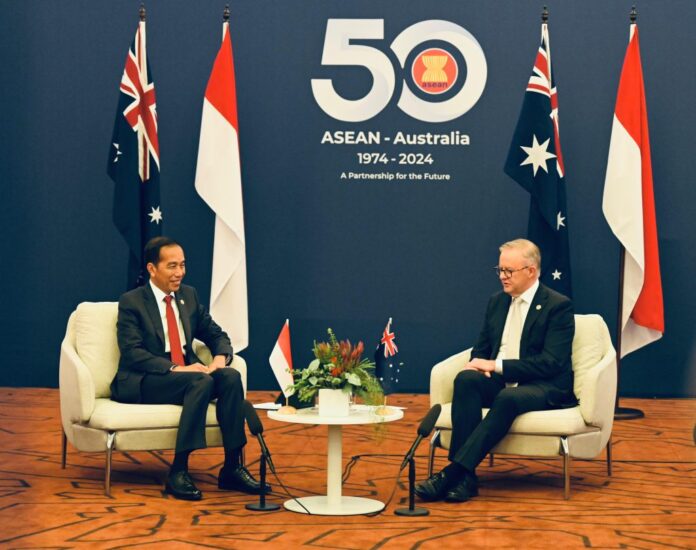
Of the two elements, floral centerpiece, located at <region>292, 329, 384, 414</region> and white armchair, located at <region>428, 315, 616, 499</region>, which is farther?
white armchair, located at <region>428, 315, 616, 499</region>

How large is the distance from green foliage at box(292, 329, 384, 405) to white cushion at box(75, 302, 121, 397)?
3.81 ft

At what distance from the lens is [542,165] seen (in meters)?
7.21

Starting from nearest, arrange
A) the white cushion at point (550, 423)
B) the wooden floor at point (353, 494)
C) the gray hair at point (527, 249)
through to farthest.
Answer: the wooden floor at point (353, 494) → the white cushion at point (550, 423) → the gray hair at point (527, 249)

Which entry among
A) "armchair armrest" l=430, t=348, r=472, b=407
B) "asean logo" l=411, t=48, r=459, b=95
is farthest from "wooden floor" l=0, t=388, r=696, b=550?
"asean logo" l=411, t=48, r=459, b=95

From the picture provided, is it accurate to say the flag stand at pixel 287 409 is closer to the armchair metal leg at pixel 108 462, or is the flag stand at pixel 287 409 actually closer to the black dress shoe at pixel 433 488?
the black dress shoe at pixel 433 488

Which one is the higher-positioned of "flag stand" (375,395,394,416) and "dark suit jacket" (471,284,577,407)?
"dark suit jacket" (471,284,577,407)

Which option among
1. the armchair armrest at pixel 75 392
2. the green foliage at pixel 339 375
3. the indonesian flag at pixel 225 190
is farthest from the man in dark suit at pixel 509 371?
the indonesian flag at pixel 225 190

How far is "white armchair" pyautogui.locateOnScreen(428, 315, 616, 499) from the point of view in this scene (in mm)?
4980

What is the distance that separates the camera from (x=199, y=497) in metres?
4.87

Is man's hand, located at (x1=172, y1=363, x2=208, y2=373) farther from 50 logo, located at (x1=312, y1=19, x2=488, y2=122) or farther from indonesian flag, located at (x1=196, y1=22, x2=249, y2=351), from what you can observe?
50 logo, located at (x1=312, y1=19, x2=488, y2=122)

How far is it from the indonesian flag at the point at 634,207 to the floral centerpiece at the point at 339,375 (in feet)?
10.3

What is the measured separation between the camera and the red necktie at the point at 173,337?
5395mm

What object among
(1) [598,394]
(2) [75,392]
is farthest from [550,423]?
(2) [75,392]

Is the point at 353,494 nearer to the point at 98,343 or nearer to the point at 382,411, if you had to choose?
the point at 382,411
